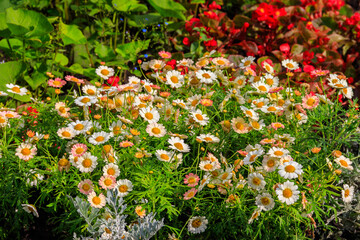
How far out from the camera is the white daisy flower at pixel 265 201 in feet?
4.69

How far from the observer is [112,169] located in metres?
1.49

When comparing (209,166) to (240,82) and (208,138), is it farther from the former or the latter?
(240,82)

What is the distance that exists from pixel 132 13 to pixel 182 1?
0.50 meters

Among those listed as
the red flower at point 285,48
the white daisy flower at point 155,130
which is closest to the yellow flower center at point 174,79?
the white daisy flower at point 155,130

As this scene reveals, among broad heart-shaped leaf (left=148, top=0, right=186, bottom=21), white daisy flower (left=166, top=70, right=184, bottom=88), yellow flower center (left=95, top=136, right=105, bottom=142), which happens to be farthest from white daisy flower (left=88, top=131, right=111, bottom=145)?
broad heart-shaped leaf (left=148, top=0, right=186, bottom=21)

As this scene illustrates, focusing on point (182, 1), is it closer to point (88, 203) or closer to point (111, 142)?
point (111, 142)

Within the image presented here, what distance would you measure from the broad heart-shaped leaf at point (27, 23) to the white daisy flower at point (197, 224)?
4.92ft

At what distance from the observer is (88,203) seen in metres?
1.53

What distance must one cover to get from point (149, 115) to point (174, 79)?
1.24ft

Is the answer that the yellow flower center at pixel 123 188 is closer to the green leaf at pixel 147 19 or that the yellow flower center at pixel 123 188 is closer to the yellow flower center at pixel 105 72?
the yellow flower center at pixel 105 72

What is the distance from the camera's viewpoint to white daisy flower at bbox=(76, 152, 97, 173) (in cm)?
147

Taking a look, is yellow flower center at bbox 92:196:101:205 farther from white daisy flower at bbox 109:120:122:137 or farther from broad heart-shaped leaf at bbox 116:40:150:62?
broad heart-shaped leaf at bbox 116:40:150:62

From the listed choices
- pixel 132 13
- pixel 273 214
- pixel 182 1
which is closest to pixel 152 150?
pixel 273 214

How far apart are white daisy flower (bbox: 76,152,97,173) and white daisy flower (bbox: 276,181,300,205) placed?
0.69 m
